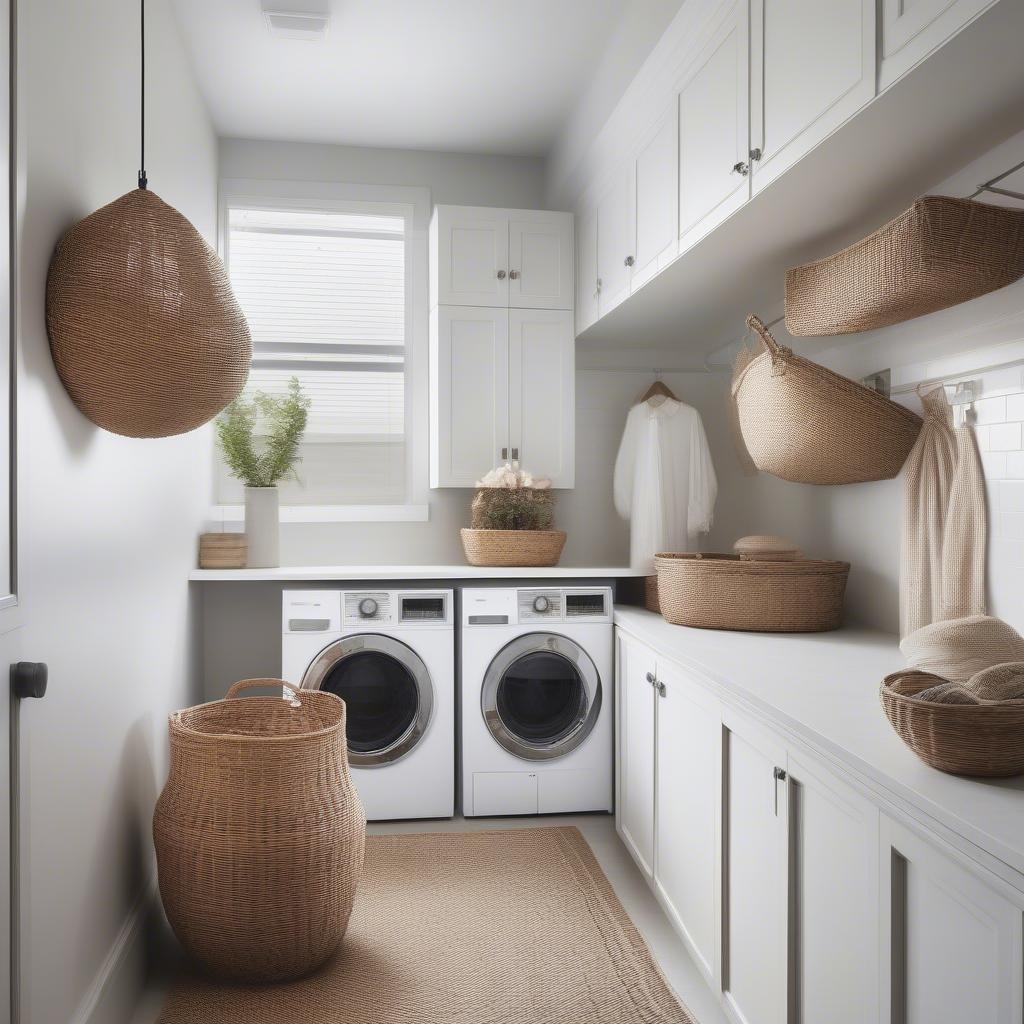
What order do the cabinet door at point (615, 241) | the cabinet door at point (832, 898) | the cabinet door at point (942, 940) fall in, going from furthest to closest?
the cabinet door at point (615, 241) → the cabinet door at point (832, 898) → the cabinet door at point (942, 940)

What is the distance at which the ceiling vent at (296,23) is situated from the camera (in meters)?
2.72

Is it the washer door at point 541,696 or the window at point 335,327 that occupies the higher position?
the window at point 335,327

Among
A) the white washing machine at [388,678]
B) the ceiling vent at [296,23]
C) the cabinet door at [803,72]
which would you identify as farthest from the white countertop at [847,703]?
the ceiling vent at [296,23]

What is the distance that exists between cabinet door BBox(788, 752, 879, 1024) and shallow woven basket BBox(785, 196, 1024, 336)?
0.99 metres

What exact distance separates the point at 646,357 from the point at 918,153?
6.92 feet

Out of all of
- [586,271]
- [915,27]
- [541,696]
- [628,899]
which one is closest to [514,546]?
[541,696]

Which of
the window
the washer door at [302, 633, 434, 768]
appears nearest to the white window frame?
the window

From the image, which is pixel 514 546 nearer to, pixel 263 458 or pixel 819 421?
pixel 263 458

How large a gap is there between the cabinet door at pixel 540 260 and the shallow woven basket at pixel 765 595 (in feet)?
4.64

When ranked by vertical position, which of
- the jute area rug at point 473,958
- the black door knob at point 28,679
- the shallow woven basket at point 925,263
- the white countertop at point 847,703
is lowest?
the jute area rug at point 473,958

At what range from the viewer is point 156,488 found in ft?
8.24

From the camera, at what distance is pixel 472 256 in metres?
3.54

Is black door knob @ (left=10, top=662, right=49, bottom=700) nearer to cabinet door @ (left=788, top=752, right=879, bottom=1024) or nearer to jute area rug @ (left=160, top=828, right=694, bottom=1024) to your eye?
jute area rug @ (left=160, top=828, right=694, bottom=1024)

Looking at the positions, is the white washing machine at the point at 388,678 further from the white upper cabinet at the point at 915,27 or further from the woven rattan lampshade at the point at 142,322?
the white upper cabinet at the point at 915,27
